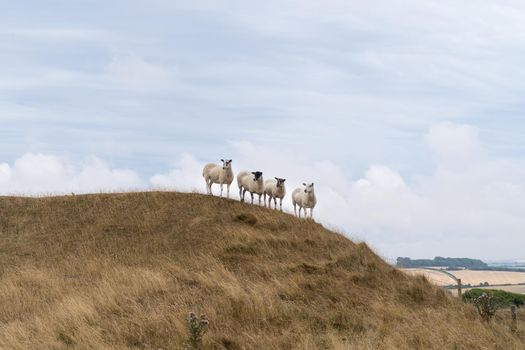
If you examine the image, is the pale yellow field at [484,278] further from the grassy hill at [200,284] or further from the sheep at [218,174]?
the grassy hill at [200,284]

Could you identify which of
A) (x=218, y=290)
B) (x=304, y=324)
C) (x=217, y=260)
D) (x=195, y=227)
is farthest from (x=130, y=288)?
(x=195, y=227)

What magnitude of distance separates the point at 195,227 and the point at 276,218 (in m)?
4.23

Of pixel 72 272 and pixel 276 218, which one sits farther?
pixel 276 218

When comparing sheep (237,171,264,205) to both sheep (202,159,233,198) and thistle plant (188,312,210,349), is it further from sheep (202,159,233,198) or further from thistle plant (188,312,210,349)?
thistle plant (188,312,210,349)

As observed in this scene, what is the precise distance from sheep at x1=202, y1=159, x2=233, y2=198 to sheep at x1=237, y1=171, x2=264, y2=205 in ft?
2.35

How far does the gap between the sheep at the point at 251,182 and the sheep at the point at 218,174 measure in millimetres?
715

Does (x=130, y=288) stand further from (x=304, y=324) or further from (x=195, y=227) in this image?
(x=195, y=227)

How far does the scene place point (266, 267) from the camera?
957 inches

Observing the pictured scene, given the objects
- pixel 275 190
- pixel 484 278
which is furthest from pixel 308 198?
pixel 484 278

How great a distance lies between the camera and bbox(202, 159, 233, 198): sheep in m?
33.8

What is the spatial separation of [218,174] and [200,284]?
43.0 feet

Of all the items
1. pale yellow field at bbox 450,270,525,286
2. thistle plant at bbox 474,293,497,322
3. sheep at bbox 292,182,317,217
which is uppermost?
sheep at bbox 292,182,317,217

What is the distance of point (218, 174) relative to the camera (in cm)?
3441

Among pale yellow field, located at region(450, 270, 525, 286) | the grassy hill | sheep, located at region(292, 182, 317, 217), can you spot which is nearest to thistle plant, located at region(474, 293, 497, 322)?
the grassy hill
